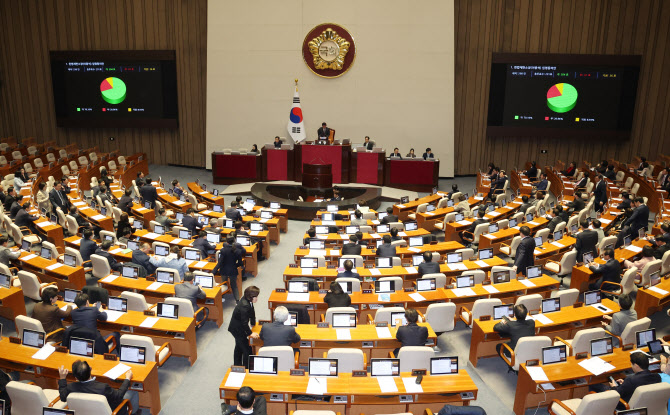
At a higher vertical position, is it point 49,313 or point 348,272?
point 348,272

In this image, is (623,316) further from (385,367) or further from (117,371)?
(117,371)

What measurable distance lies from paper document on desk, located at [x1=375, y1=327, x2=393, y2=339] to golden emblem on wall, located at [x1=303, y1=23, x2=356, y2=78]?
14978 mm

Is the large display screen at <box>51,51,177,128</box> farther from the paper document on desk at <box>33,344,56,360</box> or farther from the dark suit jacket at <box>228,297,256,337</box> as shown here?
the dark suit jacket at <box>228,297,256,337</box>

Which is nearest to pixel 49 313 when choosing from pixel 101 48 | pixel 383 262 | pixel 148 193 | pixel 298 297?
pixel 298 297

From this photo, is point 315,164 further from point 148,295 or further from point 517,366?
point 517,366

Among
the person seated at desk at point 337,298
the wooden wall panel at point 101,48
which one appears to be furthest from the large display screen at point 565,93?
the person seated at desk at point 337,298

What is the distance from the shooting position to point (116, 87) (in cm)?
2211

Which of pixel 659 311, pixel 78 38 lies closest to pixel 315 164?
pixel 659 311

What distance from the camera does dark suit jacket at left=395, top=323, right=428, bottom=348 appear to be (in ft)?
22.5

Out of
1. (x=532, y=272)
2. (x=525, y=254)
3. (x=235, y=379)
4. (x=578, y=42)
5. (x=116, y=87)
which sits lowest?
(x=235, y=379)

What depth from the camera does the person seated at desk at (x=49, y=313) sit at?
7352mm

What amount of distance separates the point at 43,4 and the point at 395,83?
1594 centimetres

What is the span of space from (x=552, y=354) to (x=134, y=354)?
5.42 m

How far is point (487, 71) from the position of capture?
67.6 feet
